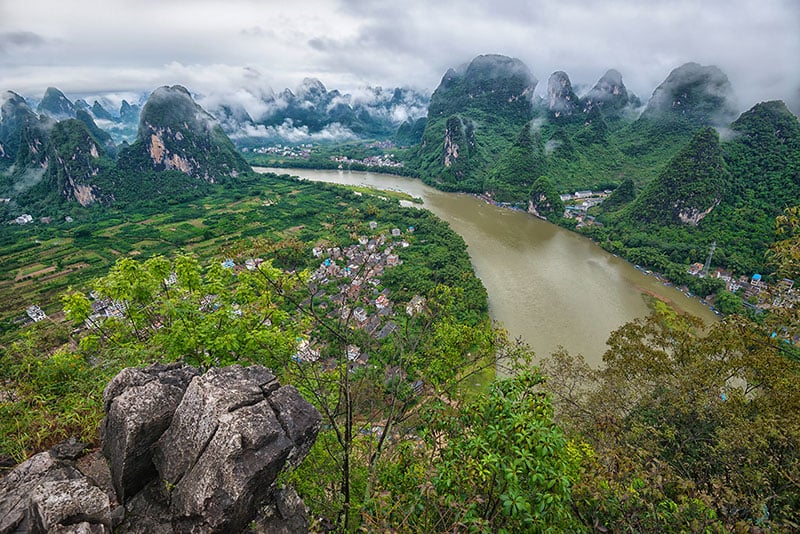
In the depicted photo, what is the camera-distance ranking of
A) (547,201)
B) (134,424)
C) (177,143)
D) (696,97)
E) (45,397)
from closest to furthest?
1. (134,424)
2. (45,397)
3. (547,201)
4. (696,97)
5. (177,143)

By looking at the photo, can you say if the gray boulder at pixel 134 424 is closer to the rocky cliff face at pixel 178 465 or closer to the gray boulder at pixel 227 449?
the rocky cliff face at pixel 178 465

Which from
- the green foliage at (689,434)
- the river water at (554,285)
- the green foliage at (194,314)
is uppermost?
the green foliage at (194,314)

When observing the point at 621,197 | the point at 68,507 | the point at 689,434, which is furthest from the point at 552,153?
the point at 68,507

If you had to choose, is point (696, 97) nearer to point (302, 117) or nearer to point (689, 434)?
point (689, 434)

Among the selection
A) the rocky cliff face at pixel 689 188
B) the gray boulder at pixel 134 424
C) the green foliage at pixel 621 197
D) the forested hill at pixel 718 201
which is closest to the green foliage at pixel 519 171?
the green foliage at pixel 621 197

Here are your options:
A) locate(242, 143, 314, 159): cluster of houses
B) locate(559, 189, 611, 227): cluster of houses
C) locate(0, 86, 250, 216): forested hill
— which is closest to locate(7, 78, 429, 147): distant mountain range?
locate(242, 143, 314, 159): cluster of houses

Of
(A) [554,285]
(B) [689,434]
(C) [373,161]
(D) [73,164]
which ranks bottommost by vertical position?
(A) [554,285]
